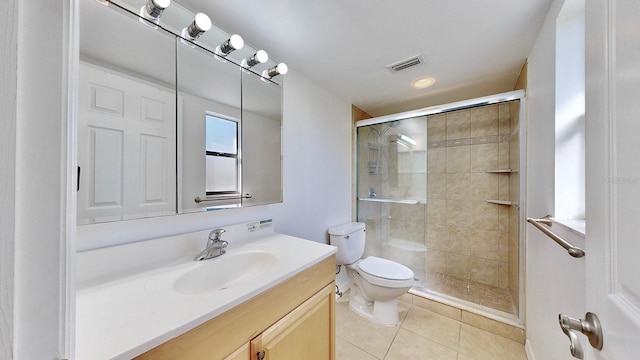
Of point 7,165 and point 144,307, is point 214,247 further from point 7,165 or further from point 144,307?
point 7,165

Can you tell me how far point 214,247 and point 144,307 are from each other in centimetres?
41

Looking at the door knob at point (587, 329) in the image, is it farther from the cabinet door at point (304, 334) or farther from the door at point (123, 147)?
the door at point (123, 147)

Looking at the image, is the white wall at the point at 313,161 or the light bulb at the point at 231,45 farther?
the white wall at the point at 313,161

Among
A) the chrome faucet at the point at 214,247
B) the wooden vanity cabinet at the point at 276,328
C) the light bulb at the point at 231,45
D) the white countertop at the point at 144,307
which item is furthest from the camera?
the light bulb at the point at 231,45

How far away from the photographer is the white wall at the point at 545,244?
32.9 inches

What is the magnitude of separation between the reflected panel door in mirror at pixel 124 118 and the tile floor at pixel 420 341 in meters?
1.49

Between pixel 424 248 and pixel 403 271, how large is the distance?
3.06 feet

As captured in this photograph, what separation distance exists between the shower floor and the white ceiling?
185 centimetres

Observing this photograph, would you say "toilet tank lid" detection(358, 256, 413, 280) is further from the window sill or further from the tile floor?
the window sill

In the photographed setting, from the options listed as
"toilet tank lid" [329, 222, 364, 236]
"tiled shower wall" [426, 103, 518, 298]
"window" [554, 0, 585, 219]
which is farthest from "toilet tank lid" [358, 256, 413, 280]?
"window" [554, 0, 585, 219]

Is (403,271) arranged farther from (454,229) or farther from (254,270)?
(254,270)

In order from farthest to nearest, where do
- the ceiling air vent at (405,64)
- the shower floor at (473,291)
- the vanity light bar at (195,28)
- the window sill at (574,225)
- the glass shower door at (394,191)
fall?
the glass shower door at (394,191), the shower floor at (473,291), the ceiling air vent at (405,64), the vanity light bar at (195,28), the window sill at (574,225)

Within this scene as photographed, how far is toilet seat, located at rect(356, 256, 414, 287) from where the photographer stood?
1.61 meters

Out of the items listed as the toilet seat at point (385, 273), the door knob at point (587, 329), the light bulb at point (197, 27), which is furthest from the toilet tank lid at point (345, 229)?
the light bulb at point (197, 27)
